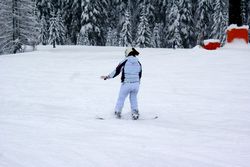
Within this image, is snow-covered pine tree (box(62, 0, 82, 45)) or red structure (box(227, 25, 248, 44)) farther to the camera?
snow-covered pine tree (box(62, 0, 82, 45))

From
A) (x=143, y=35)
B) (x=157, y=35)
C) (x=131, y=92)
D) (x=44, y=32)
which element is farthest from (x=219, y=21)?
(x=131, y=92)

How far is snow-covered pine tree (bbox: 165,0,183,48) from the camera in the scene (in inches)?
1779

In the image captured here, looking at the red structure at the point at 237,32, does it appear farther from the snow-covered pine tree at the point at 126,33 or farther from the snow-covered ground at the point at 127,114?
the snow-covered pine tree at the point at 126,33

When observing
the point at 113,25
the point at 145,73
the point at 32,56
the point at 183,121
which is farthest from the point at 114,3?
the point at 183,121

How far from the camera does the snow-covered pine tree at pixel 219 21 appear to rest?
49219 mm

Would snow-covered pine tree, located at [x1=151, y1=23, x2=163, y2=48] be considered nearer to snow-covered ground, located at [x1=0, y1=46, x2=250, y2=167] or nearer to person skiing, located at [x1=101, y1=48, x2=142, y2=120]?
snow-covered ground, located at [x1=0, y1=46, x2=250, y2=167]

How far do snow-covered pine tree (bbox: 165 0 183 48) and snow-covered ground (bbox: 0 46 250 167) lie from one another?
2657cm

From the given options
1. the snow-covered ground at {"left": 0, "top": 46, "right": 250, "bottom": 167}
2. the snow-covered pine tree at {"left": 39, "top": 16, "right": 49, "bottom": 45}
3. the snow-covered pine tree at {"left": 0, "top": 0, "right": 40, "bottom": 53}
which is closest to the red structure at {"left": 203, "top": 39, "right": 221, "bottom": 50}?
the snow-covered ground at {"left": 0, "top": 46, "right": 250, "bottom": 167}

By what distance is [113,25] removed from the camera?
55.0 metres

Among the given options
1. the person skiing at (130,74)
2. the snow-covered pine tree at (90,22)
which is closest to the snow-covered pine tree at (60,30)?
the snow-covered pine tree at (90,22)

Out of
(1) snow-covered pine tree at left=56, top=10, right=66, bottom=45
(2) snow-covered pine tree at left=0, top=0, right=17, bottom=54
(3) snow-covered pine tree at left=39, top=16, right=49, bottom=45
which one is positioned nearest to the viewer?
(2) snow-covered pine tree at left=0, top=0, right=17, bottom=54

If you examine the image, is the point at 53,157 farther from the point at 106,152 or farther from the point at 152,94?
the point at 152,94

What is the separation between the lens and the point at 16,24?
32438 mm

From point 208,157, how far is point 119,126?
2.72 m
